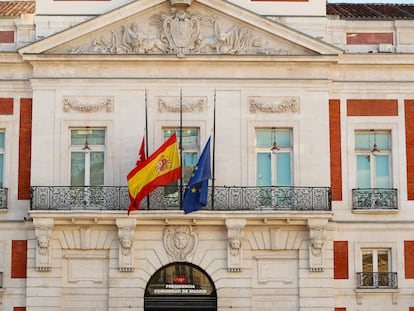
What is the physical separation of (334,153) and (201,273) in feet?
14.2

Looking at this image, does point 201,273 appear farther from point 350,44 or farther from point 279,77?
point 350,44

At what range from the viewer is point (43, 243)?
24469mm

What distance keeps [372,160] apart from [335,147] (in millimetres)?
988

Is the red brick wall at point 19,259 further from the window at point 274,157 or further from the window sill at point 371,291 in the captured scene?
the window sill at point 371,291

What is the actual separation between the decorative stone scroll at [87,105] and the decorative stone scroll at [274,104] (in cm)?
340

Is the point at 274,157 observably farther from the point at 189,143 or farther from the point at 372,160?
the point at 372,160

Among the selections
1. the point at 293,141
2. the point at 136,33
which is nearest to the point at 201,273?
the point at 293,141

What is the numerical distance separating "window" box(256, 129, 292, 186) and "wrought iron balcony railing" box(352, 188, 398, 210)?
1671mm

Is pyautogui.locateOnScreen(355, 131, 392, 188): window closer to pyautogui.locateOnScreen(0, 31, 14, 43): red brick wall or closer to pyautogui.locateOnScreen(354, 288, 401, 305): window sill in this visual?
pyautogui.locateOnScreen(354, 288, 401, 305): window sill

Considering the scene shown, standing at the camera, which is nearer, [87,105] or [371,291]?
[371,291]

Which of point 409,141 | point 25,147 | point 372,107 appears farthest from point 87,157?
point 409,141

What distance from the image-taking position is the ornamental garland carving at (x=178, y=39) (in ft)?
83.3

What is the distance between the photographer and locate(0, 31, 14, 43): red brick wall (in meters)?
25.9

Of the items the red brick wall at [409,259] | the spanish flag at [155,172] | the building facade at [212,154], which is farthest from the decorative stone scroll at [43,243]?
the red brick wall at [409,259]
